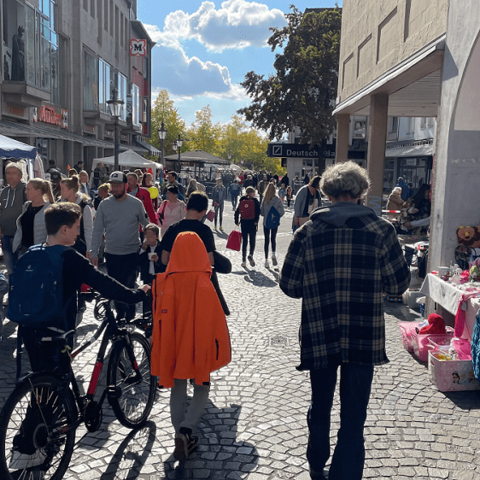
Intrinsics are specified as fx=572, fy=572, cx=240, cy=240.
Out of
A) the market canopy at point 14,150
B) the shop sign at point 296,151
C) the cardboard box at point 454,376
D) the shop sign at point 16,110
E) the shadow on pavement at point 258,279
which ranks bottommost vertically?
Answer: the shadow on pavement at point 258,279

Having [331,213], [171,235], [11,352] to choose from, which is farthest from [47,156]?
[331,213]

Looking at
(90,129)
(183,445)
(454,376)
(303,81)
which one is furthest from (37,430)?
(303,81)

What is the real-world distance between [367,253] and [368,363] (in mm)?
611

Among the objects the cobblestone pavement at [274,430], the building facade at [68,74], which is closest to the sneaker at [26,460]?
the cobblestone pavement at [274,430]

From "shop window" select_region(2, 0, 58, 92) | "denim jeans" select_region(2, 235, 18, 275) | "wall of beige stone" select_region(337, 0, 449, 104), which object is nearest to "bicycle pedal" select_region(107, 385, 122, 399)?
"denim jeans" select_region(2, 235, 18, 275)

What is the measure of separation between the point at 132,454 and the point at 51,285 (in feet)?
4.50

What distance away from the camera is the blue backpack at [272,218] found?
12.1 m

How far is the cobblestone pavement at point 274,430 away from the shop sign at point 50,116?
21086mm

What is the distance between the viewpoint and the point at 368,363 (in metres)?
3.17

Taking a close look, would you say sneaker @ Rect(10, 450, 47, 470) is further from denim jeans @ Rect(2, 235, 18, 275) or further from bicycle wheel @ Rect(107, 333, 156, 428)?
denim jeans @ Rect(2, 235, 18, 275)

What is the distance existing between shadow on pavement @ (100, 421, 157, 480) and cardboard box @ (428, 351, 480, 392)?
2.67 m

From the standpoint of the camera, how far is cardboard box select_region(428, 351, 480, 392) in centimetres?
531

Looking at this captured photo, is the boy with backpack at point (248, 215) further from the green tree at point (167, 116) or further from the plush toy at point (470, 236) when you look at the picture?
the green tree at point (167, 116)

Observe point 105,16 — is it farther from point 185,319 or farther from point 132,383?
point 185,319
